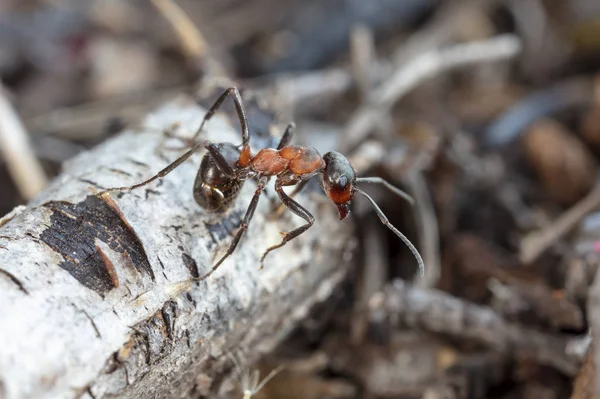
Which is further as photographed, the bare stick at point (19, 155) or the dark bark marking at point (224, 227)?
the bare stick at point (19, 155)

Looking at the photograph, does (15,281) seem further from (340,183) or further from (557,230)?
(557,230)

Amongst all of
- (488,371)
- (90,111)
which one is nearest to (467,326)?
(488,371)

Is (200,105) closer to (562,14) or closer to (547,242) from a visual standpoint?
(547,242)

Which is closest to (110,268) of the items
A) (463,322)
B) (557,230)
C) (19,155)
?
(463,322)

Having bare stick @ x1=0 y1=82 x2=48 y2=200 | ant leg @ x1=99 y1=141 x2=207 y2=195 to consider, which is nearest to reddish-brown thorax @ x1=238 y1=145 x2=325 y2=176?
ant leg @ x1=99 y1=141 x2=207 y2=195

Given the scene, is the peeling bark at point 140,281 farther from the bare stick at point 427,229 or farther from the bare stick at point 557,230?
the bare stick at point 557,230

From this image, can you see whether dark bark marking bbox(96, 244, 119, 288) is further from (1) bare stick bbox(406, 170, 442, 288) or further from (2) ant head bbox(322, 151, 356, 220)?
(1) bare stick bbox(406, 170, 442, 288)

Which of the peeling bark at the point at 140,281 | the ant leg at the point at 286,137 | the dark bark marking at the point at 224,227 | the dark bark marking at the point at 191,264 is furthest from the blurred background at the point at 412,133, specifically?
the dark bark marking at the point at 191,264
